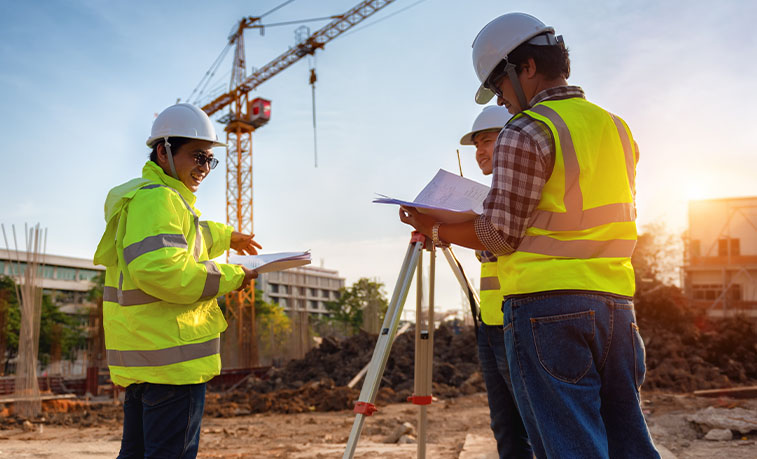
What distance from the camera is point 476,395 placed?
10.4 meters

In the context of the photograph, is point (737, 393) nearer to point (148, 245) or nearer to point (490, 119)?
point (490, 119)

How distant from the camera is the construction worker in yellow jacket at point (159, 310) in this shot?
7.00ft

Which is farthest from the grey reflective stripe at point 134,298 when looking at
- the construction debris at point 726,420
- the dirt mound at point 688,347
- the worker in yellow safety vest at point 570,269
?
the dirt mound at point 688,347

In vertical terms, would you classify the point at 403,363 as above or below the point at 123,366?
below

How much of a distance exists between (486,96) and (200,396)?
1559 millimetres

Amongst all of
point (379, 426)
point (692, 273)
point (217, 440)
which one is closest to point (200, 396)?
point (217, 440)

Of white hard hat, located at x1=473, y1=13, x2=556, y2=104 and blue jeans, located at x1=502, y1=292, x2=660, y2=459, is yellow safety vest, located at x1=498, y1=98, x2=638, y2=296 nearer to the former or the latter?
blue jeans, located at x1=502, y1=292, x2=660, y2=459

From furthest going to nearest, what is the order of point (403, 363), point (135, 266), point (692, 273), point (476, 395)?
1. point (692, 273)
2. point (403, 363)
3. point (476, 395)
4. point (135, 266)

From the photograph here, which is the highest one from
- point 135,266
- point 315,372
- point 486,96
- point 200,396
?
point 486,96

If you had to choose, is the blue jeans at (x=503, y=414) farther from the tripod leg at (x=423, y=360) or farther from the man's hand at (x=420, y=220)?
the man's hand at (x=420, y=220)

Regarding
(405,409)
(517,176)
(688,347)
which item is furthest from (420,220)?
(688,347)

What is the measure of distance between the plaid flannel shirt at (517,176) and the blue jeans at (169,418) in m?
1.25

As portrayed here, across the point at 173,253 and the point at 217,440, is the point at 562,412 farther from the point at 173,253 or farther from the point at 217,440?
the point at 217,440

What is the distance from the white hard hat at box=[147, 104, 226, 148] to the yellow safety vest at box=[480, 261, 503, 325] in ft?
4.51
